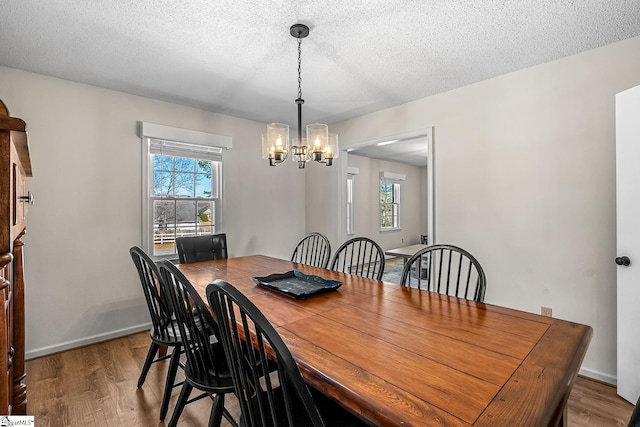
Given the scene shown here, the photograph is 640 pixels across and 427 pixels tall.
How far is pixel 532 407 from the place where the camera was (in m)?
0.76

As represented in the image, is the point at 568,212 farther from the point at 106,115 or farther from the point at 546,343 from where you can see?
the point at 106,115

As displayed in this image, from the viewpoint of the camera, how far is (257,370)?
103 centimetres

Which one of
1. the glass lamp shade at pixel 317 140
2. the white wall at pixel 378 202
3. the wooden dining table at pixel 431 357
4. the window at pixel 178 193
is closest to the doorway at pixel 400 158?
the white wall at pixel 378 202

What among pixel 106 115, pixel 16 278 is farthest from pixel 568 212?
pixel 106 115

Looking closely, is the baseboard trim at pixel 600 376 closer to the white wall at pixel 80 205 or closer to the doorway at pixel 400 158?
the doorway at pixel 400 158

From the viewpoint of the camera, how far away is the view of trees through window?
3.38m

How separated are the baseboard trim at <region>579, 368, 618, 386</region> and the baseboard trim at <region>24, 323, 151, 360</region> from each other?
385 cm

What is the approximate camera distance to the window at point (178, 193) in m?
3.32

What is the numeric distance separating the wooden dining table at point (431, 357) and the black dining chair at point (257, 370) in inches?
5.3

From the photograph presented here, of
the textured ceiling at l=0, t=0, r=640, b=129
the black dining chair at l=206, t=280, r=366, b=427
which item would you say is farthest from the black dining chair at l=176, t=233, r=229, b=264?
the black dining chair at l=206, t=280, r=366, b=427

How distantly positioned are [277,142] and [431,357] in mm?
1673

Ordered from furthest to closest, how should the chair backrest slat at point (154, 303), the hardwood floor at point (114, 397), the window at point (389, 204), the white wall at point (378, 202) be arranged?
the window at point (389, 204) → the white wall at point (378, 202) → the hardwood floor at point (114, 397) → the chair backrest slat at point (154, 303)

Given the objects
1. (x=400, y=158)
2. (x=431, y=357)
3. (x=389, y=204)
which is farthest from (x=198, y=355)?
(x=389, y=204)

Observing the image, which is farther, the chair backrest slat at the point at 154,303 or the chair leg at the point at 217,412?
the chair backrest slat at the point at 154,303
